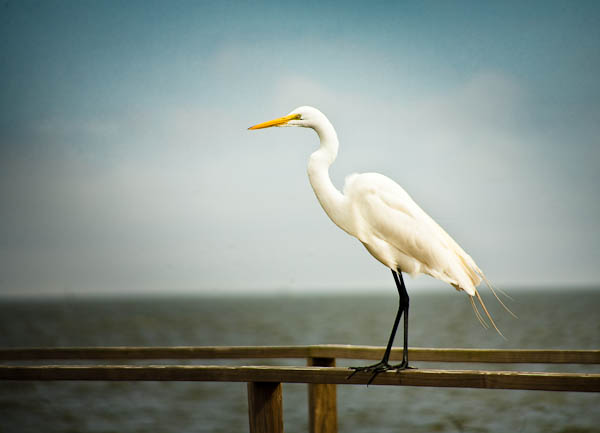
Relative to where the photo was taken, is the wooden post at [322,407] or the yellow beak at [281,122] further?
the wooden post at [322,407]

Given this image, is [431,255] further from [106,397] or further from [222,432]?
[106,397]

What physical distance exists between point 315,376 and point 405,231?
0.66m

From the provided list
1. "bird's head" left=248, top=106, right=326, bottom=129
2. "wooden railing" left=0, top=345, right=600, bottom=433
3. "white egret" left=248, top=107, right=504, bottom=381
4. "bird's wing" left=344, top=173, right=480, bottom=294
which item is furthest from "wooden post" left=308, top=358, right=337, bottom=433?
"bird's head" left=248, top=106, right=326, bottom=129

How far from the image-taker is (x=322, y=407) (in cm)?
261

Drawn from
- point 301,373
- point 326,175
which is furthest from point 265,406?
point 326,175

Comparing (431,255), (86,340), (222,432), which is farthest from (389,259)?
(86,340)

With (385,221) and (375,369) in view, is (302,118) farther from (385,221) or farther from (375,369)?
(375,369)

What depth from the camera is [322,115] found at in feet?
7.24

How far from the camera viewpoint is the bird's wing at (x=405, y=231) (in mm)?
2121

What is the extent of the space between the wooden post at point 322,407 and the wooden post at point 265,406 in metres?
0.63

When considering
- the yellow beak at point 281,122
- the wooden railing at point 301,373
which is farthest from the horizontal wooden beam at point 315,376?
the yellow beak at point 281,122

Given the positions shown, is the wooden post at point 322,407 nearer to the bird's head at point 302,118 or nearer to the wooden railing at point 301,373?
the wooden railing at point 301,373

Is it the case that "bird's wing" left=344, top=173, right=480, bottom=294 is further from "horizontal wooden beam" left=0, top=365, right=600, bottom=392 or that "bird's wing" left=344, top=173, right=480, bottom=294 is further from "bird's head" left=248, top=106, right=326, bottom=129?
"horizontal wooden beam" left=0, top=365, right=600, bottom=392

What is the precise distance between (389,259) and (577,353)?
0.76m
